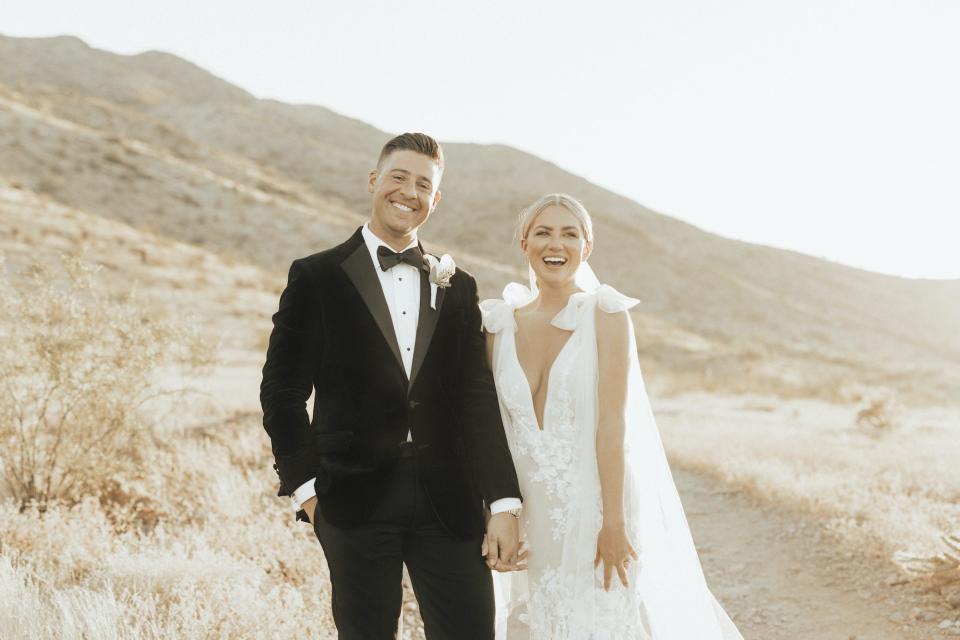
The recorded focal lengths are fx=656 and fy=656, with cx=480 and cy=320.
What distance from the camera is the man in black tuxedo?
2.33 m

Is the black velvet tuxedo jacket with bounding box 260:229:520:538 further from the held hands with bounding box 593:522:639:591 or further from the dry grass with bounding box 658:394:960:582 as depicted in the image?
the dry grass with bounding box 658:394:960:582

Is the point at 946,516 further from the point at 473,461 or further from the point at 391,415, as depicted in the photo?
the point at 391,415

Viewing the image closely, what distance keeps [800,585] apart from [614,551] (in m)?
3.53

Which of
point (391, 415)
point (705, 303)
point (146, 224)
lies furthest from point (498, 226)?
point (391, 415)

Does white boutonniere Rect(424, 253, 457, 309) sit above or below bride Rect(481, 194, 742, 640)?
above

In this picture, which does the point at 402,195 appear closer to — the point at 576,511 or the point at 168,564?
the point at 576,511

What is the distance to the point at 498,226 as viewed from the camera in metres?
47.9

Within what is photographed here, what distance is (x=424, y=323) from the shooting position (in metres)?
2.50

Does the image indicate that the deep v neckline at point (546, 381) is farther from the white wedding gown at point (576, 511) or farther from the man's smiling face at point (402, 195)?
the man's smiling face at point (402, 195)

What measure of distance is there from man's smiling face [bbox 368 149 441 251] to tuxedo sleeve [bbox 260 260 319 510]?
0.37 m

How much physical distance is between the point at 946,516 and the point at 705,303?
1490 inches

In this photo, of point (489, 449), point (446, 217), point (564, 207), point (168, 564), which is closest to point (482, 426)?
point (489, 449)

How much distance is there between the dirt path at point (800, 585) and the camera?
446cm

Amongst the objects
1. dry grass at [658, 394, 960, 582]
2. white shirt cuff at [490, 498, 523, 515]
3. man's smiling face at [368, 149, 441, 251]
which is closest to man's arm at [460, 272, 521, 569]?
white shirt cuff at [490, 498, 523, 515]
